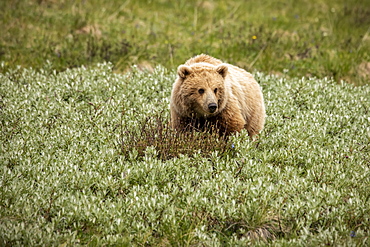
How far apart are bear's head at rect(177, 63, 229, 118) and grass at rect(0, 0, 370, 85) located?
338 centimetres

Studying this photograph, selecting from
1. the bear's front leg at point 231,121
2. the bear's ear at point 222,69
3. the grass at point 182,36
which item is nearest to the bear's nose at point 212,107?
the bear's front leg at point 231,121

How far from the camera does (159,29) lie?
10.7 meters

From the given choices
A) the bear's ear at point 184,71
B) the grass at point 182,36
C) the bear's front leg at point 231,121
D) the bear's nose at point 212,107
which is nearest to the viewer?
the bear's nose at point 212,107

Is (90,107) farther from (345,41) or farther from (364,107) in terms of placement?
(345,41)

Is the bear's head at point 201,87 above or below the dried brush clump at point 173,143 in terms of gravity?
above

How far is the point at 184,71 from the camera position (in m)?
5.31

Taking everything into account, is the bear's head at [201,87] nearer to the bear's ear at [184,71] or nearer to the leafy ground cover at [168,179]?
the bear's ear at [184,71]

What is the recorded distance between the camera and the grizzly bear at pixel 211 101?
519 centimetres

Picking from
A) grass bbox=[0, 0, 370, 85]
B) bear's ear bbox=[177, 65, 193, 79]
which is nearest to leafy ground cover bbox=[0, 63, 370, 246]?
bear's ear bbox=[177, 65, 193, 79]

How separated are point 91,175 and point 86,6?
25.3ft

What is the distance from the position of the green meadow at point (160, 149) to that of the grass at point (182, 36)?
5cm

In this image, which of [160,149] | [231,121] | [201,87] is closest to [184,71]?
[201,87]

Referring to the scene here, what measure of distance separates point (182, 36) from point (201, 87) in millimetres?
5602

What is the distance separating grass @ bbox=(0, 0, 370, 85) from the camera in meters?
9.16
